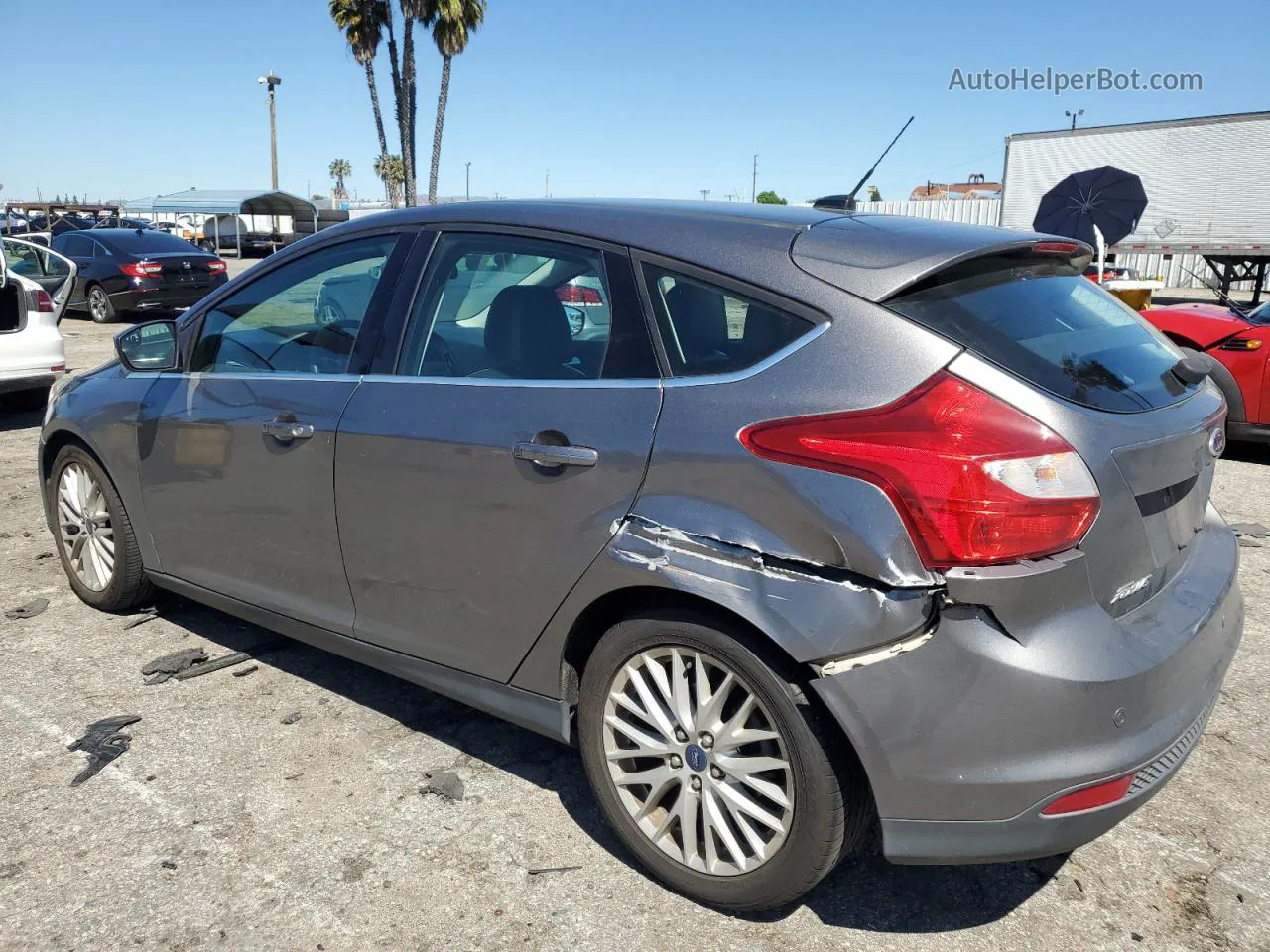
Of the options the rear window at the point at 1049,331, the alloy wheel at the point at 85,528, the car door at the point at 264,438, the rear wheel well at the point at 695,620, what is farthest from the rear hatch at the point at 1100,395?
the alloy wheel at the point at 85,528

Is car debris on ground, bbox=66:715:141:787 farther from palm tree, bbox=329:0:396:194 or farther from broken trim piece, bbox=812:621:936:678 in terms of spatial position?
palm tree, bbox=329:0:396:194

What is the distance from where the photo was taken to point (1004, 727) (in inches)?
84.7

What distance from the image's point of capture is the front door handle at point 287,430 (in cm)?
323

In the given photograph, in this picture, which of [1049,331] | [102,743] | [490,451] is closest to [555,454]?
[490,451]

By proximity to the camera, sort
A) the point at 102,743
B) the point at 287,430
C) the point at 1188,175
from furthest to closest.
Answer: the point at 1188,175
the point at 102,743
the point at 287,430

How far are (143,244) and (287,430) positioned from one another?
15886mm

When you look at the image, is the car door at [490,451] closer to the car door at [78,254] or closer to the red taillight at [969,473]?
the red taillight at [969,473]

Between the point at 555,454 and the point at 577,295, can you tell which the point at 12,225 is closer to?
the point at 577,295

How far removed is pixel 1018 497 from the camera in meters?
2.13

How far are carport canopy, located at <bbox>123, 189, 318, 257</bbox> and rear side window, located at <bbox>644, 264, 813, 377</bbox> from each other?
109ft

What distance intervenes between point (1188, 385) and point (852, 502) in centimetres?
119

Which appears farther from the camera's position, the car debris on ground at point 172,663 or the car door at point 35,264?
the car door at point 35,264

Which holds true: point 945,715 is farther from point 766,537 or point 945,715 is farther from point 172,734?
point 172,734

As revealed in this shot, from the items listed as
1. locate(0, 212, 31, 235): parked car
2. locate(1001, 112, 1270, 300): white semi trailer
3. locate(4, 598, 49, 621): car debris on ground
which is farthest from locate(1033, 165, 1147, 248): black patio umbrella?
locate(0, 212, 31, 235): parked car
